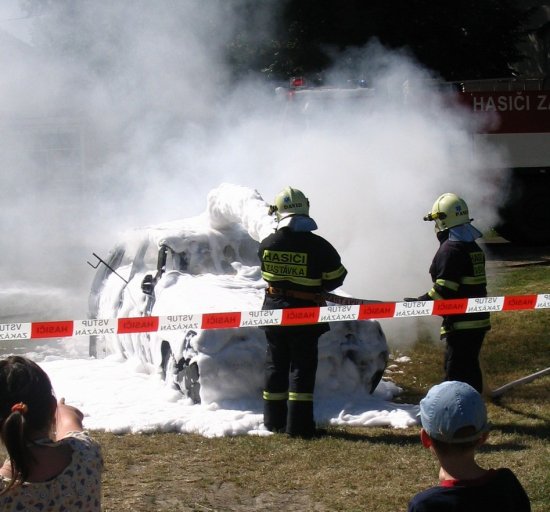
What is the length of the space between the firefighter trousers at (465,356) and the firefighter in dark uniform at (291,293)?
87 centimetres

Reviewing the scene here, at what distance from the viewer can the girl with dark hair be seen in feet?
9.07

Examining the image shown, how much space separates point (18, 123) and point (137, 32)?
6722mm

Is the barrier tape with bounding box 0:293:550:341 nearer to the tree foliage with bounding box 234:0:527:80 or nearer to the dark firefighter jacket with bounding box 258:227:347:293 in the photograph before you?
the dark firefighter jacket with bounding box 258:227:347:293

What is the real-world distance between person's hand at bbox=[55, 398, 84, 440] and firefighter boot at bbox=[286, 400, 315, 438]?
3397 millimetres

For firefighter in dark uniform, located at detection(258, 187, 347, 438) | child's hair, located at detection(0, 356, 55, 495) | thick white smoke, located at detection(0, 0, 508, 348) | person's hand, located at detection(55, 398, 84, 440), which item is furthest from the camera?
thick white smoke, located at detection(0, 0, 508, 348)

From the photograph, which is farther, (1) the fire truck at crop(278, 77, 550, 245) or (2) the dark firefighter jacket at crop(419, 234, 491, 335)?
(1) the fire truck at crop(278, 77, 550, 245)

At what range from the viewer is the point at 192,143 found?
563 inches

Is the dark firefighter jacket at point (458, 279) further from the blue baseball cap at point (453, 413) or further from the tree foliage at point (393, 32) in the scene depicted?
the tree foliage at point (393, 32)

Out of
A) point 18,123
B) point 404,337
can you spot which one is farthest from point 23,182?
point 404,337

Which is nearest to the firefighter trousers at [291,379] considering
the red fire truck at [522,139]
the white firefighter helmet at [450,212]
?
the white firefighter helmet at [450,212]

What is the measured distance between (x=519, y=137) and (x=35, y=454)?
13.6 meters

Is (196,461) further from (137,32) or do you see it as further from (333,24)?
(333,24)

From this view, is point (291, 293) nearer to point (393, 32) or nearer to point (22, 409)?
point (22, 409)

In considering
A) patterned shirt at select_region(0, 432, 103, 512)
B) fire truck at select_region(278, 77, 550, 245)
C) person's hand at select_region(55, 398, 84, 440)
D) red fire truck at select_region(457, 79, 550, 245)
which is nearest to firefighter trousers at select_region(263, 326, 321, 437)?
person's hand at select_region(55, 398, 84, 440)
